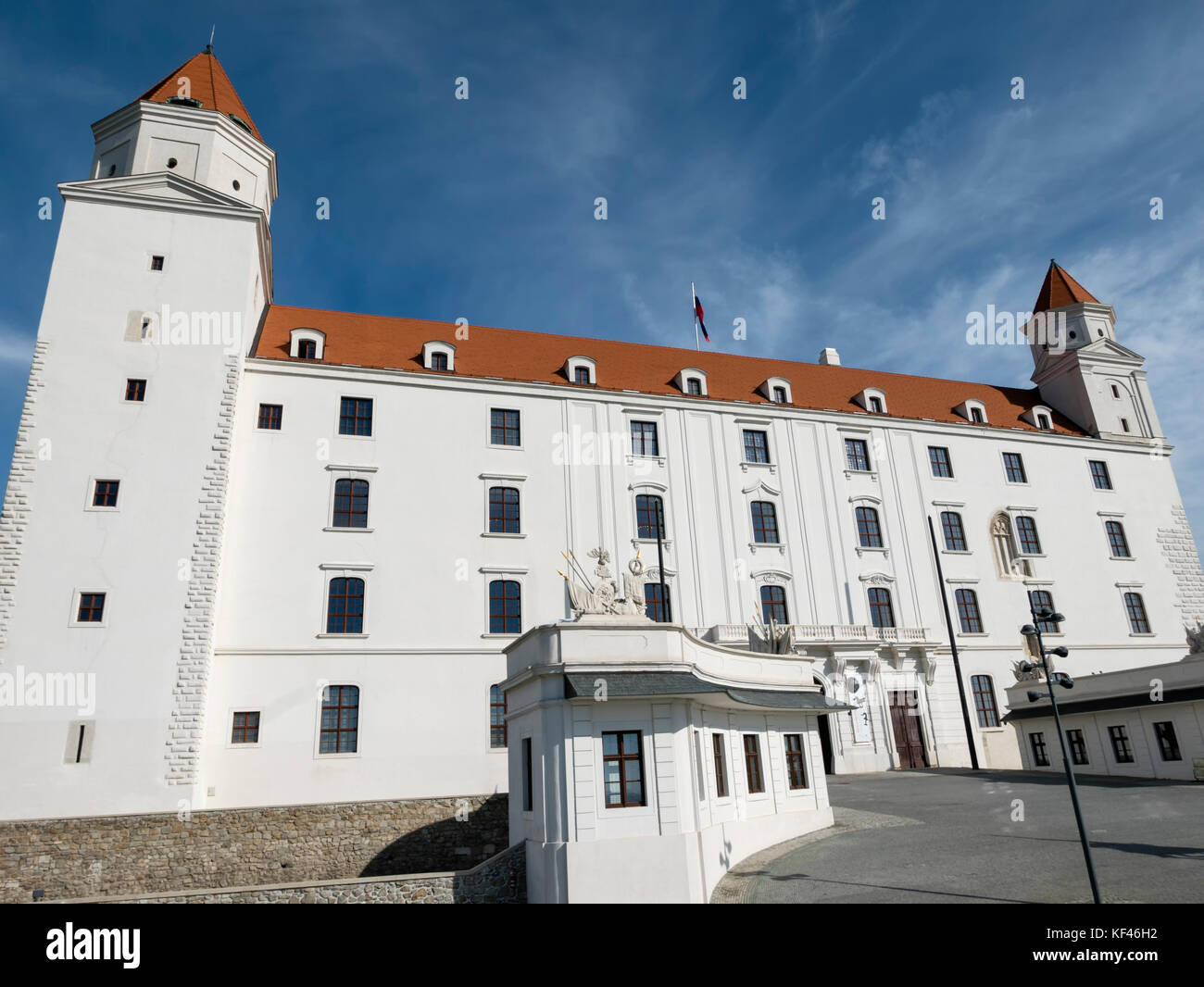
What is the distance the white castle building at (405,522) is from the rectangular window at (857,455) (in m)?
0.21

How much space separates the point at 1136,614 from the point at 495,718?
29.2m

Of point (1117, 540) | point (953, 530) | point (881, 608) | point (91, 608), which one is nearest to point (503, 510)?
point (91, 608)

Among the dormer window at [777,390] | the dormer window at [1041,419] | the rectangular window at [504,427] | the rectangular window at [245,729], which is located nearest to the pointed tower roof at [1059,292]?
the dormer window at [1041,419]

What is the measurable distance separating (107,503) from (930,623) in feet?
96.9

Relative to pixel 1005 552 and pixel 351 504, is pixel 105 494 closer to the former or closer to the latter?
pixel 351 504

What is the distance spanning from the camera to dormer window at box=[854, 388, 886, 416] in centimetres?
3578

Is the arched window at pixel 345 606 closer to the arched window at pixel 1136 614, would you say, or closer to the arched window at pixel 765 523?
the arched window at pixel 765 523

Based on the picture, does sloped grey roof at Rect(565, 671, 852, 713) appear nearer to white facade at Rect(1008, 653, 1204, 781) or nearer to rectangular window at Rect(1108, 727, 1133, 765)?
white facade at Rect(1008, 653, 1204, 781)

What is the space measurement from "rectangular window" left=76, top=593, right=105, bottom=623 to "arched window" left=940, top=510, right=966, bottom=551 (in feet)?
101

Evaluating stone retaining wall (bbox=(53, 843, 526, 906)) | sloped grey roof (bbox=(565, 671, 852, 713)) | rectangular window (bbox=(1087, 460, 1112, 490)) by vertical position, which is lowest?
stone retaining wall (bbox=(53, 843, 526, 906))

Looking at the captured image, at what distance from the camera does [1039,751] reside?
26.7m

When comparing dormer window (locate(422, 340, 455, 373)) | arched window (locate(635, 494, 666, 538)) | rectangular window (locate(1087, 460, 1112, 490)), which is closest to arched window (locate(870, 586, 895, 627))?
arched window (locate(635, 494, 666, 538))

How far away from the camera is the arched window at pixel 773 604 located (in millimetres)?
30000

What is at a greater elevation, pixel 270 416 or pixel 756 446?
pixel 756 446
